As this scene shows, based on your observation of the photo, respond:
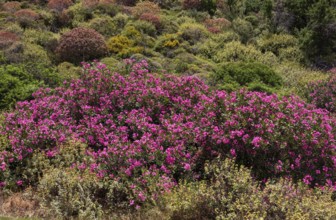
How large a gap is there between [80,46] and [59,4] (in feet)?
31.1

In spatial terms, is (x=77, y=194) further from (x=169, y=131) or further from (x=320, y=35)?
(x=320, y=35)

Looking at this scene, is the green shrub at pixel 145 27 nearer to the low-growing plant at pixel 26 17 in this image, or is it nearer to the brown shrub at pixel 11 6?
the low-growing plant at pixel 26 17

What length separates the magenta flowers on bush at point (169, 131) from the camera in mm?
6371

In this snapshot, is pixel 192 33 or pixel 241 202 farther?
pixel 192 33

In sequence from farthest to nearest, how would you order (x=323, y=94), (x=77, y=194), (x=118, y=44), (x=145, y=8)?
(x=145, y=8), (x=118, y=44), (x=323, y=94), (x=77, y=194)

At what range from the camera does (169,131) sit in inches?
269

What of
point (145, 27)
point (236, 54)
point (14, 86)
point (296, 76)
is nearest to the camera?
point (14, 86)

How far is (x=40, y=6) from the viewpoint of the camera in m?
24.3

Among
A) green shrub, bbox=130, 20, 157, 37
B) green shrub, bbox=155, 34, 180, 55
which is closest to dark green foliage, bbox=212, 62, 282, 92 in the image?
green shrub, bbox=155, 34, 180, 55

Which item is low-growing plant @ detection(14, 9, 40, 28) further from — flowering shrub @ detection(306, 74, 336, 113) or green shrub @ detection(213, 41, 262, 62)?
flowering shrub @ detection(306, 74, 336, 113)

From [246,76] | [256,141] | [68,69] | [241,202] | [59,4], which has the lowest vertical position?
[59,4]

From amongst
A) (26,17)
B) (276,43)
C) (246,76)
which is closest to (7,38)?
(26,17)

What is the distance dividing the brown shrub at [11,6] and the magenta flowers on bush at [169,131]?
17.0 metres

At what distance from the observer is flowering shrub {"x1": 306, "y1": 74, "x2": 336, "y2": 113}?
10586 mm
